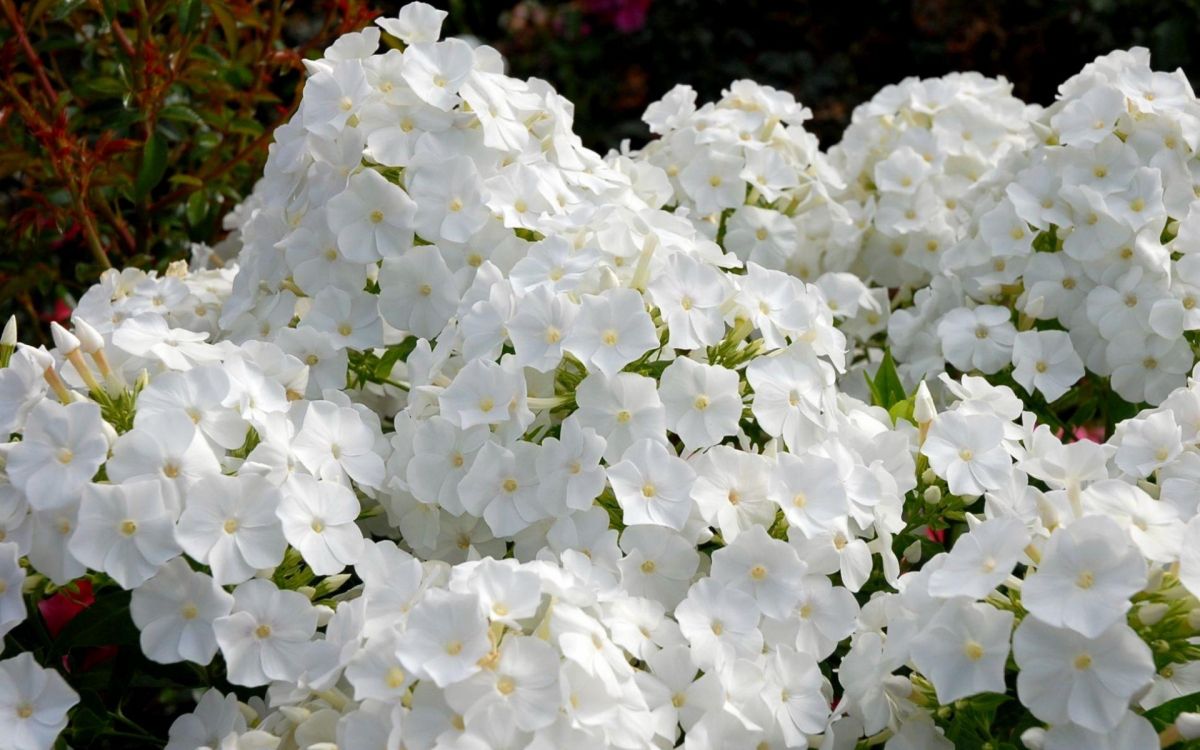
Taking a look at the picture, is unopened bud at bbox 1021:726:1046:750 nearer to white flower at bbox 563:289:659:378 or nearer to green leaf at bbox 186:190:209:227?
white flower at bbox 563:289:659:378

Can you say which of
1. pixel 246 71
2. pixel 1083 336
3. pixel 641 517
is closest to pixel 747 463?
pixel 641 517

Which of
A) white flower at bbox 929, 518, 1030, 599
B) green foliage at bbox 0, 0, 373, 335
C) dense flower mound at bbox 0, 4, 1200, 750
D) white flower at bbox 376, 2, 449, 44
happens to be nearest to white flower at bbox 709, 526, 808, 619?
dense flower mound at bbox 0, 4, 1200, 750

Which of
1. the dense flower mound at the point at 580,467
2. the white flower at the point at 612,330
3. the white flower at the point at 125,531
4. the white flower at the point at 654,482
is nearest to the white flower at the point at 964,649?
the dense flower mound at the point at 580,467

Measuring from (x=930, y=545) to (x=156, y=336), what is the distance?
2.56 ft

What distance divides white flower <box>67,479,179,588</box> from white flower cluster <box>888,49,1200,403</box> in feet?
2.84

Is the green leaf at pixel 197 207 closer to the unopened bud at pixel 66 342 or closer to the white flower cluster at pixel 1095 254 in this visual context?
the unopened bud at pixel 66 342

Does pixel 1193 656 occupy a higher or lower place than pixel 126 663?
higher

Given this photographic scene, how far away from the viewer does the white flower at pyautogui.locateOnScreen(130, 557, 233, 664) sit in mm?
950

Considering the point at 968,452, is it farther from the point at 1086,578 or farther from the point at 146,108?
the point at 146,108

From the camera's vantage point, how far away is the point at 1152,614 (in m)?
0.85

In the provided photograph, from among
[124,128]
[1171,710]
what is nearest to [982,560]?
[1171,710]

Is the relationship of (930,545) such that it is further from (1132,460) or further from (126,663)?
(126,663)

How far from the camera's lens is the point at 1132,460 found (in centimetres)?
106

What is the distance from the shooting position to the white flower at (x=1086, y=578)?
83 centimetres
